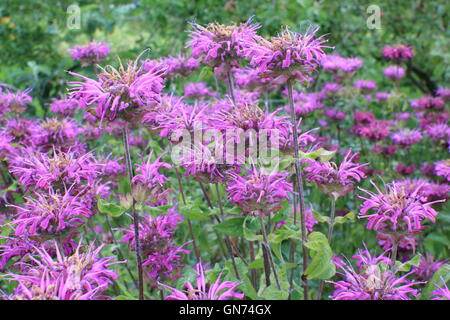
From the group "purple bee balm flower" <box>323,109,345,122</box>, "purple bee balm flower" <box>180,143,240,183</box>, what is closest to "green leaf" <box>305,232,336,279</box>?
"purple bee balm flower" <box>180,143,240,183</box>

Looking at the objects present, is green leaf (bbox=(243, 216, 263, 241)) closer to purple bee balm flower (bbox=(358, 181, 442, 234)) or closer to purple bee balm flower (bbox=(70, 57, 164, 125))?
purple bee balm flower (bbox=(358, 181, 442, 234))

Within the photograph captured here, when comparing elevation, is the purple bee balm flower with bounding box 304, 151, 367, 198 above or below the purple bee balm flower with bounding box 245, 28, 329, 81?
below

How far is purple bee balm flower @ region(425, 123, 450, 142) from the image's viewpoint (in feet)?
6.37

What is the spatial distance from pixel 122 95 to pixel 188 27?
1764 mm

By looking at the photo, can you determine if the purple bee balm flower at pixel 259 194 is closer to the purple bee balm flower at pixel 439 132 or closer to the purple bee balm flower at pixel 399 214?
the purple bee balm flower at pixel 399 214

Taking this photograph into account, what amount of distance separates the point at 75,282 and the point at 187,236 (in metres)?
0.98

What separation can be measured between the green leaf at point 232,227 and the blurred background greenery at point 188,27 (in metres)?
1.47

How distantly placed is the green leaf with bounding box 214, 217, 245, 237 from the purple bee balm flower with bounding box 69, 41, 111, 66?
1091 mm

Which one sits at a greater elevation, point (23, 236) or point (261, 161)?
point (261, 161)

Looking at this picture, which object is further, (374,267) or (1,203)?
(1,203)

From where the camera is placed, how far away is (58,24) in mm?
2719

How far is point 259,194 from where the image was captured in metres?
0.99
